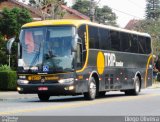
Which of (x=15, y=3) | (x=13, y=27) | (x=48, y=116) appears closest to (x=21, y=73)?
(x=48, y=116)

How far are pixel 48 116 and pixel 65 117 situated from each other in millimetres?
477

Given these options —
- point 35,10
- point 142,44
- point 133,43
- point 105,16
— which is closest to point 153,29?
point 35,10

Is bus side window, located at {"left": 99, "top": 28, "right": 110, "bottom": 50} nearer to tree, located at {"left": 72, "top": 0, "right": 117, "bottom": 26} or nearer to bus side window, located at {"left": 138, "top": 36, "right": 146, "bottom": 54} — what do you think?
bus side window, located at {"left": 138, "top": 36, "right": 146, "bottom": 54}

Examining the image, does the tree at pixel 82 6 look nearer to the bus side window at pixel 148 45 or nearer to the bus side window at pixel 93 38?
the bus side window at pixel 148 45

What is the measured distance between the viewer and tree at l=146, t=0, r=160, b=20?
131m

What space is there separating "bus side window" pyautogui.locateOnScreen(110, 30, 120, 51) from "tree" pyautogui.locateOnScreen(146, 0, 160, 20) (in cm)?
9928

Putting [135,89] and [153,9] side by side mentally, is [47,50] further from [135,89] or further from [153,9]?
[153,9]

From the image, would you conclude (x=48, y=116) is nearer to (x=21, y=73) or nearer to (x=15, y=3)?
(x=21, y=73)

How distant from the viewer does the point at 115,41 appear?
2906cm

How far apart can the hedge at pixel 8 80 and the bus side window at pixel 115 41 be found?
27.2 ft

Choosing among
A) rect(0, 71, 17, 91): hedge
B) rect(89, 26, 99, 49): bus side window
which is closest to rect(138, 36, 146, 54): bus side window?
rect(89, 26, 99, 49): bus side window

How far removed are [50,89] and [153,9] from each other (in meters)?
112

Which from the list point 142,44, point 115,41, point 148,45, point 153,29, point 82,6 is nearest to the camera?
point 115,41

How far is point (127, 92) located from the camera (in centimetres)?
3238
